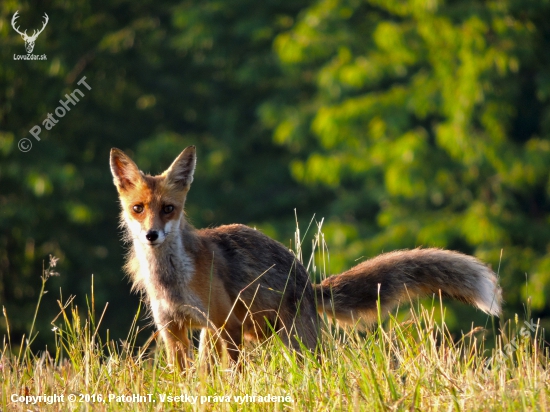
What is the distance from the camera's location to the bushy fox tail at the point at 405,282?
6.02 meters

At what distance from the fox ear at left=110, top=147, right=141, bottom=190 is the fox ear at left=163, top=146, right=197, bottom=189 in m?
0.25

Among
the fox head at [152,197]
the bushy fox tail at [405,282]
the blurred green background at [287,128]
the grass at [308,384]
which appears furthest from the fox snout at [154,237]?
the blurred green background at [287,128]

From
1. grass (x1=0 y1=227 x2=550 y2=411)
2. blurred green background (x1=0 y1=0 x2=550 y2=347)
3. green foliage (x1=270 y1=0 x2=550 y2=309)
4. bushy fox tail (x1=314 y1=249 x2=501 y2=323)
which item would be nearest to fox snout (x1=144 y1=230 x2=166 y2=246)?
grass (x1=0 y1=227 x2=550 y2=411)

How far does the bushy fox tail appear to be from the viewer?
6020 mm

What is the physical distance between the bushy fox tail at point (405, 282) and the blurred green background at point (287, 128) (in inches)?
296

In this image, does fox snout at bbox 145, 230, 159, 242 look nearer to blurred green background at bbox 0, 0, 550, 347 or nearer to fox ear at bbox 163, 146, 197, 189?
fox ear at bbox 163, 146, 197, 189

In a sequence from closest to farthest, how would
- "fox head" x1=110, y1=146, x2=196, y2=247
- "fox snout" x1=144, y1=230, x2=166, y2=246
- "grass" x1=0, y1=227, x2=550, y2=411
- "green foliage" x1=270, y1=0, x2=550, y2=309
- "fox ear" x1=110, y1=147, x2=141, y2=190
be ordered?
"grass" x1=0, y1=227, x2=550, y2=411, "fox snout" x1=144, y1=230, x2=166, y2=246, "fox head" x1=110, y1=146, x2=196, y2=247, "fox ear" x1=110, y1=147, x2=141, y2=190, "green foliage" x1=270, y1=0, x2=550, y2=309

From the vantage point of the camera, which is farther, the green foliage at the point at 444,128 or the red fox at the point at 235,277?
the green foliage at the point at 444,128

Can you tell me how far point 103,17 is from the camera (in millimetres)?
21781

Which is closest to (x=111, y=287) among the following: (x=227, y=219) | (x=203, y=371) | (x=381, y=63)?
(x=227, y=219)

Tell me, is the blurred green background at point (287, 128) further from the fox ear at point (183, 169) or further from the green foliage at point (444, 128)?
the fox ear at point (183, 169)

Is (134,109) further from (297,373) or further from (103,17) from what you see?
(297,373)

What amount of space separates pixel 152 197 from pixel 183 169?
1.42 ft

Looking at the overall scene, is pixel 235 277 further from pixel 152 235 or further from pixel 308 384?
pixel 308 384
